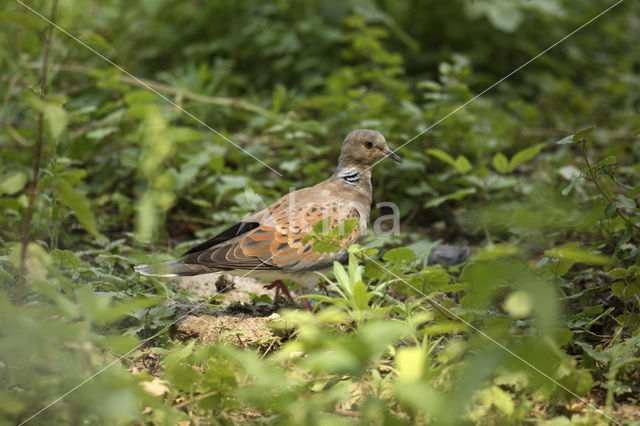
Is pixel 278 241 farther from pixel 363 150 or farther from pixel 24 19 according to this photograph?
pixel 24 19

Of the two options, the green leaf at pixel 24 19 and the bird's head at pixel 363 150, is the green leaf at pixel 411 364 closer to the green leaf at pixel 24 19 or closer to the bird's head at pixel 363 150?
the green leaf at pixel 24 19

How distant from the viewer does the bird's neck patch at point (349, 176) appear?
3881mm

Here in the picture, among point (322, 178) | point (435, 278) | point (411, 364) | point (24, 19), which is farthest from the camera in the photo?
point (322, 178)

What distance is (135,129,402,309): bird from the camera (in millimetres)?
3148

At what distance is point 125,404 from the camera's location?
1686mm

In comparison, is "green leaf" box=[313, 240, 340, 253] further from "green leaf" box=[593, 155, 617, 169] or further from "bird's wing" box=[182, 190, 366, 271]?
"green leaf" box=[593, 155, 617, 169]

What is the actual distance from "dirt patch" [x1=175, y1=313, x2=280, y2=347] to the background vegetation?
0.17 ft

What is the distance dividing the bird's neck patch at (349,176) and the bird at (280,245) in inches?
6.8

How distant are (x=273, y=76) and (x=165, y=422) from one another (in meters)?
5.39

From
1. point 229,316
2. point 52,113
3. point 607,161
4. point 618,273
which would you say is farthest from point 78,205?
point 618,273

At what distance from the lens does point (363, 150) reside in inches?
157

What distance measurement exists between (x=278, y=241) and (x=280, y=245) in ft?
0.08

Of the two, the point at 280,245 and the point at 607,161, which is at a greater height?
the point at 607,161

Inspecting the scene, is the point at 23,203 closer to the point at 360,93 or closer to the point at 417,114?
the point at 360,93
